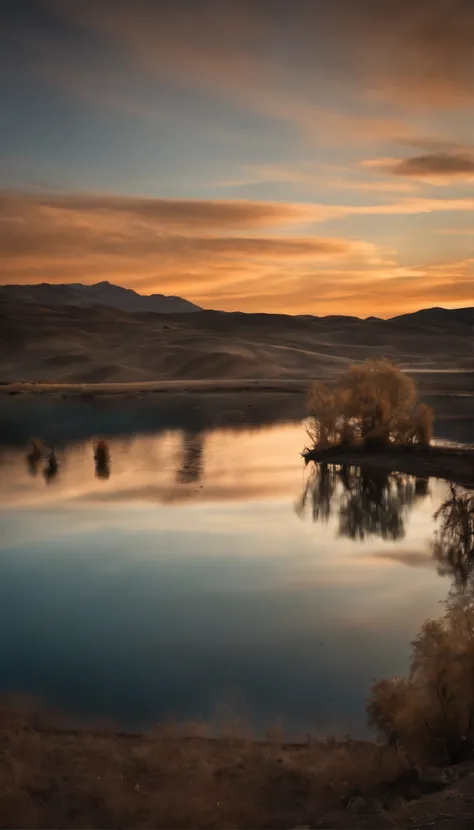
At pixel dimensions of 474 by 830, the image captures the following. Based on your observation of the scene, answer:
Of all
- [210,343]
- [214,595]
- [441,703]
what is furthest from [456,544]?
[210,343]

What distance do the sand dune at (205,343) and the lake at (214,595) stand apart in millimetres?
64804

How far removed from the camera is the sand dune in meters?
94.4

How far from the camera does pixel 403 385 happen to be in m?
25.4

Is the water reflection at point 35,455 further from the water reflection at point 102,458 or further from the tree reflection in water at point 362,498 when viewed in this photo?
the tree reflection in water at point 362,498

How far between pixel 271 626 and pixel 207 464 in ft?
53.1

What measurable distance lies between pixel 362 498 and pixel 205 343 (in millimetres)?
100701

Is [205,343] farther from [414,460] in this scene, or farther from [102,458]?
[414,460]

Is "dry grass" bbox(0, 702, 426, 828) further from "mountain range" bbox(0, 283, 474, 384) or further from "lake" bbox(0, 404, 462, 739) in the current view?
"mountain range" bbox(0, 283, 474, 384)

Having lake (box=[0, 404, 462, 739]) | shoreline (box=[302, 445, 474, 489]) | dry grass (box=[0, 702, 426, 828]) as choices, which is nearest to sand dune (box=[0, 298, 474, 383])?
shoreline (box=[302, 445, 474, 489])

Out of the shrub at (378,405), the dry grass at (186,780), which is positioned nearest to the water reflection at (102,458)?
the shrub at (378,405)

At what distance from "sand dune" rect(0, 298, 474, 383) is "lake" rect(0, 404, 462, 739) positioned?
6480 cm

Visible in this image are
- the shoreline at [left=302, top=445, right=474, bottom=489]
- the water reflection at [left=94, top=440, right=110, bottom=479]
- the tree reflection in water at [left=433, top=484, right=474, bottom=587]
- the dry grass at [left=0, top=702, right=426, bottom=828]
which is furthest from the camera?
the water reflection at [left=94, top=440, right=110, bottom=479]

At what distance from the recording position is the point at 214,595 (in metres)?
11.7

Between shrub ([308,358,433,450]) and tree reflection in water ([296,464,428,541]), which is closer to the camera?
tree reflection in water ([296,464,428,541])
